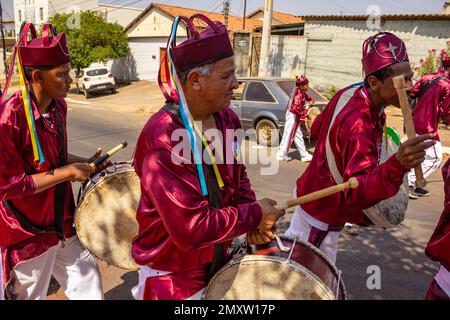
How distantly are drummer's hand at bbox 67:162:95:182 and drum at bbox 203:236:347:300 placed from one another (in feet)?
3.97

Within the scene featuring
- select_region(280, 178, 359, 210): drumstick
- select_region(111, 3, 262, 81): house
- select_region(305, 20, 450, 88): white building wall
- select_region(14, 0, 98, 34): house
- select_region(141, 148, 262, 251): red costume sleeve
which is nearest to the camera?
select_region(141, 148, 262, 251): red costume sleeve

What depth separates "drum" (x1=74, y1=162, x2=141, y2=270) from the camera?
9.84 ft

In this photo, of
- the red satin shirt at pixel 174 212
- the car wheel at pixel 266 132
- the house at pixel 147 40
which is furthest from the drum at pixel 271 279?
the house at pixel 147 40

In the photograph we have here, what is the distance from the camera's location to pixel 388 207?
2.83m

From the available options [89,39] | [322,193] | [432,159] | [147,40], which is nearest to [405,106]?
[322,193]

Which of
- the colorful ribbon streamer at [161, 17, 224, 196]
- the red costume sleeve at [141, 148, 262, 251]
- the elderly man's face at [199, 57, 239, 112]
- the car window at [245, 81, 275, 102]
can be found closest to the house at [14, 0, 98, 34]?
the car window at [245, 81, 275, 102]

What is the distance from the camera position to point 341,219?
2986 mm

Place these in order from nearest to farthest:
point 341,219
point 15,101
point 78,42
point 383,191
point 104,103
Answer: point 383,191 → point 15,101 → point 341,219 → point 104,103 → point 78,42

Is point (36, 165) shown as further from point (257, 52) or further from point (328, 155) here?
point (257, 52)

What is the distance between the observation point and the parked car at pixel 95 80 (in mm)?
22812

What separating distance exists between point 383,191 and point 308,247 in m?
0.51

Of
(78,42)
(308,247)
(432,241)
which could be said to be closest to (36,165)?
(308,247)

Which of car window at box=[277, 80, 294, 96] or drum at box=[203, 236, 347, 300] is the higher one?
car window at box=[277, 80, 294, 96]

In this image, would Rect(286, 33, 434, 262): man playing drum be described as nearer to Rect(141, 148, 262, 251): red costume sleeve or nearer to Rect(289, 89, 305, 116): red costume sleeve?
Rect(141, 148, 262, 251): red costume sleeve
